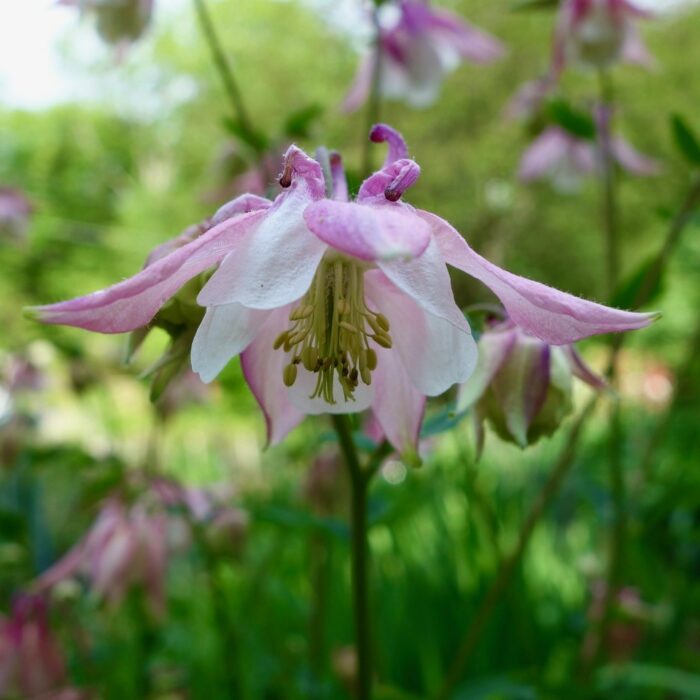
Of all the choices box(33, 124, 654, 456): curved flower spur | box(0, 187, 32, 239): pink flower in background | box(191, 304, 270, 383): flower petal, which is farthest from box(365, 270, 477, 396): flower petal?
box(0, 187, 32, 239): pink flower in background

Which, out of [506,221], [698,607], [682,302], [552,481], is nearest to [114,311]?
[552,481]

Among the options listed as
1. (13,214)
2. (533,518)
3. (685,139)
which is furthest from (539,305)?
(13,214)

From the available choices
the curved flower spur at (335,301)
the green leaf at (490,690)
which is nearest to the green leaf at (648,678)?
the green leaf at (490,690)

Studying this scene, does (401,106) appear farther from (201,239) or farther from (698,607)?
(201,239)

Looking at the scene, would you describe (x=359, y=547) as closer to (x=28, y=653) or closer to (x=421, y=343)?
(x=421, y=343)

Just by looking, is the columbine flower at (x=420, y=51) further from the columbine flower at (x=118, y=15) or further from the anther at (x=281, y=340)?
the anther at (x=281, y=340)

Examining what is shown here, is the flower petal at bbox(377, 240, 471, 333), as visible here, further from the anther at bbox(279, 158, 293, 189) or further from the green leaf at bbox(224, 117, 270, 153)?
the green leaf at bbox(224, 117, 270, 153)

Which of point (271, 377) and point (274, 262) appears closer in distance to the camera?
point (274, 262)
